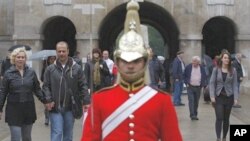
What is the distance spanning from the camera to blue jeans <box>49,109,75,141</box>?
8.67m

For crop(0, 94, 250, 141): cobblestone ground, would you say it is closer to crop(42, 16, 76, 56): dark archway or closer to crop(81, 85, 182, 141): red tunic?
crop(81, 85, 182, 141): red tunic

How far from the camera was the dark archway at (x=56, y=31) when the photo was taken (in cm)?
2704

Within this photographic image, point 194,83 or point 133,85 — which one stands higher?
point 133,85

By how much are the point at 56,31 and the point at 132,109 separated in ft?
87.2

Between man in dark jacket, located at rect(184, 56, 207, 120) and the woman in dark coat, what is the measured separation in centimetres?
711

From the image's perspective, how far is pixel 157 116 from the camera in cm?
413

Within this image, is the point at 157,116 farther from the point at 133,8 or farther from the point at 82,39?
the point at 82,39

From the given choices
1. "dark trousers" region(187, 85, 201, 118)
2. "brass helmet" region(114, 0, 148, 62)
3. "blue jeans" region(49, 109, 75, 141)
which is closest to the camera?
"brass helmet" region(114, 0, 148, 62)

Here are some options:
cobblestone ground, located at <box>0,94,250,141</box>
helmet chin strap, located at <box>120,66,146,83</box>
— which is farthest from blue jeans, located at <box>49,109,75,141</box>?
helmet chin strap, located at <box>120,66,146,83</box>

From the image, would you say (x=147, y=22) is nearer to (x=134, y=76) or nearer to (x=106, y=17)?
(x=106, y=17)

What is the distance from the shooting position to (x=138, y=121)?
4105 mm

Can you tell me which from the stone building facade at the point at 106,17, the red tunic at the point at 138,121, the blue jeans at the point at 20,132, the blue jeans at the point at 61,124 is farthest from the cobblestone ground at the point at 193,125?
the red tunic at the point at 138,121

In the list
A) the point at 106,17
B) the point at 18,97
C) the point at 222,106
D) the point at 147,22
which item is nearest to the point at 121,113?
the point at 18,97

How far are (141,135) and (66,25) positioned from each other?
27688 millimetres
